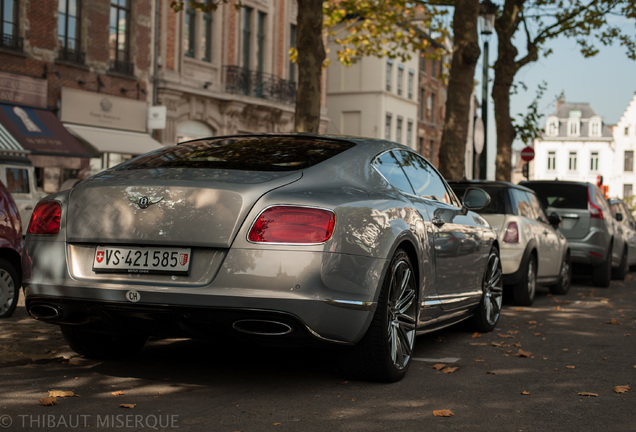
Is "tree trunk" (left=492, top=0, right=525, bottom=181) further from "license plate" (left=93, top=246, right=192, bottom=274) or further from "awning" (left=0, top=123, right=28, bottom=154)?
"license plate" (left=93, top=246, right=192, bottom=274)

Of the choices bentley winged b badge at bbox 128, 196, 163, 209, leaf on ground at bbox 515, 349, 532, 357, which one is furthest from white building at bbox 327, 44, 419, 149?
bentley winged b badge at bbox 128, 196, 163, 209

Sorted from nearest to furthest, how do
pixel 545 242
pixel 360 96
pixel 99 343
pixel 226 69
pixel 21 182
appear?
pixel 99 343, pixel 545 242, pixel 21 182, pixel 226 69, pixel 360 96

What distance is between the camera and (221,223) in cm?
511

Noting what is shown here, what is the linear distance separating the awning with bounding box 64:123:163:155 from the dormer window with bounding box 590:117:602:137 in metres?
85.0

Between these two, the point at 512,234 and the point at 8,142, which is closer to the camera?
the point at 512,234

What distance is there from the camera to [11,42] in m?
25.3

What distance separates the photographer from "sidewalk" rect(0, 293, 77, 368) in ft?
20.3

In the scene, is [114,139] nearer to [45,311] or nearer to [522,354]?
[522,354]

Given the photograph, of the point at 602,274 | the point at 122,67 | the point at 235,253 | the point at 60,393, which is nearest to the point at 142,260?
the point at 235,253

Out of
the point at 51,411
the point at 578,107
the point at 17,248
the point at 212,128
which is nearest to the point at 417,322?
the point at 51,411

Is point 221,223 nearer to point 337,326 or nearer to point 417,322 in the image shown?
point 337,326

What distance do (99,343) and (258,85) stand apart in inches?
1239

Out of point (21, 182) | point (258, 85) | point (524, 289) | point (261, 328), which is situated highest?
point (258, 85)

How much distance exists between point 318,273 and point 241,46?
104ft
